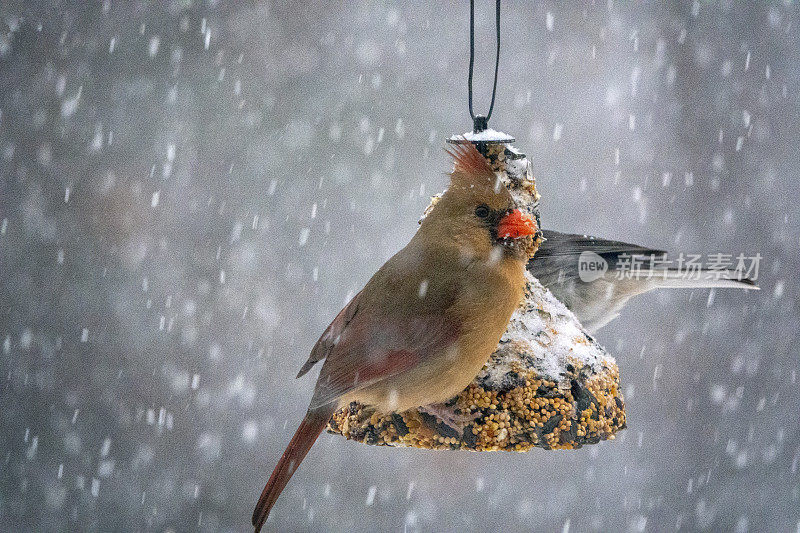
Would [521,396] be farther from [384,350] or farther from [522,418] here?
[384,350]

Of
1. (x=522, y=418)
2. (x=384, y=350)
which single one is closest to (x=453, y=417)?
(x=522, y=418)

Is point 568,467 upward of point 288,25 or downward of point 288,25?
downward

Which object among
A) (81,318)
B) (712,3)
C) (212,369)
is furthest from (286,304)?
(712,3)

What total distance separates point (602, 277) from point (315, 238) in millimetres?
2287

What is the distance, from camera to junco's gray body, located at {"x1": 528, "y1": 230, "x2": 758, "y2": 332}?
403cm

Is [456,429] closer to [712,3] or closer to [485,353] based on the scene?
[485,353]

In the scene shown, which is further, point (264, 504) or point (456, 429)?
point (456, 429)

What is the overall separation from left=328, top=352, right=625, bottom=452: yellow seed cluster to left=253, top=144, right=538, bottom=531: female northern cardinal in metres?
0.14

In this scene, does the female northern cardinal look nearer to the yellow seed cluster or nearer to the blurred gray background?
the yellow seed cluster

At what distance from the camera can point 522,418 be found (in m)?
2.58

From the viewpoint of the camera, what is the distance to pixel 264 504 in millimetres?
2357

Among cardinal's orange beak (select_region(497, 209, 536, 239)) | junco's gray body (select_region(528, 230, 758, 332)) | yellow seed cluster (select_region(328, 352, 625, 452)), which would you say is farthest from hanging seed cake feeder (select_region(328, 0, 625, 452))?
junco's gray body (select_region(528, 230, 758, 332))

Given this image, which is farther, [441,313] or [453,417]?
[453,417]

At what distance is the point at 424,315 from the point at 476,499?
13.3 ft
